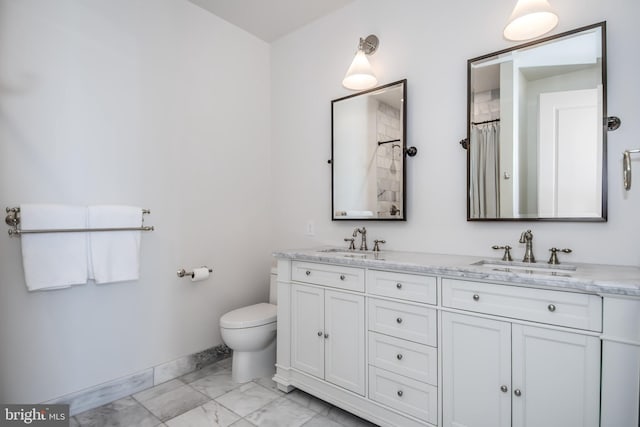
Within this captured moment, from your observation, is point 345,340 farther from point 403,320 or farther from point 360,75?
point 360,75

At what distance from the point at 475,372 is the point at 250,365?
4.77ft

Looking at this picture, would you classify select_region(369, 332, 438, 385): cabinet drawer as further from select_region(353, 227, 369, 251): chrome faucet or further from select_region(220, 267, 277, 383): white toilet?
select_region(220, 267, 277, 383): white toilet

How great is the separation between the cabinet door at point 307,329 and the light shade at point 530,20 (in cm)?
159

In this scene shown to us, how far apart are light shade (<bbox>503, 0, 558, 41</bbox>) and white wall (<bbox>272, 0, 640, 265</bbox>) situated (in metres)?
0.22

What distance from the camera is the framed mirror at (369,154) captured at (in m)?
2.10

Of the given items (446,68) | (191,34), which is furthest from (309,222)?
(191,34)

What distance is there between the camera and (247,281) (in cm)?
274

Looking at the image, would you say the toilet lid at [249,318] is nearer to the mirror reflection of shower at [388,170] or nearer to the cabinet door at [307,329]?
the cabinet door at [307,329]

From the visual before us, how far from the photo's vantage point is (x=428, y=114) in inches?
78.9

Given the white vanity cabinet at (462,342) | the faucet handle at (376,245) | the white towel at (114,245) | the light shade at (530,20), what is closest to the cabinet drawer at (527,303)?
the white vanity cabinet at (462,342)

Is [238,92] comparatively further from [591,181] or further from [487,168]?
[591,181]

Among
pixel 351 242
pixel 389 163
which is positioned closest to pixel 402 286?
pixel 351 242

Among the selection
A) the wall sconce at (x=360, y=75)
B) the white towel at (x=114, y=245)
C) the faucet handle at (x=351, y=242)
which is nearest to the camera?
the white towel at (x=114, y=245)

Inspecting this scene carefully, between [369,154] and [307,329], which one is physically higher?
[369,154]
